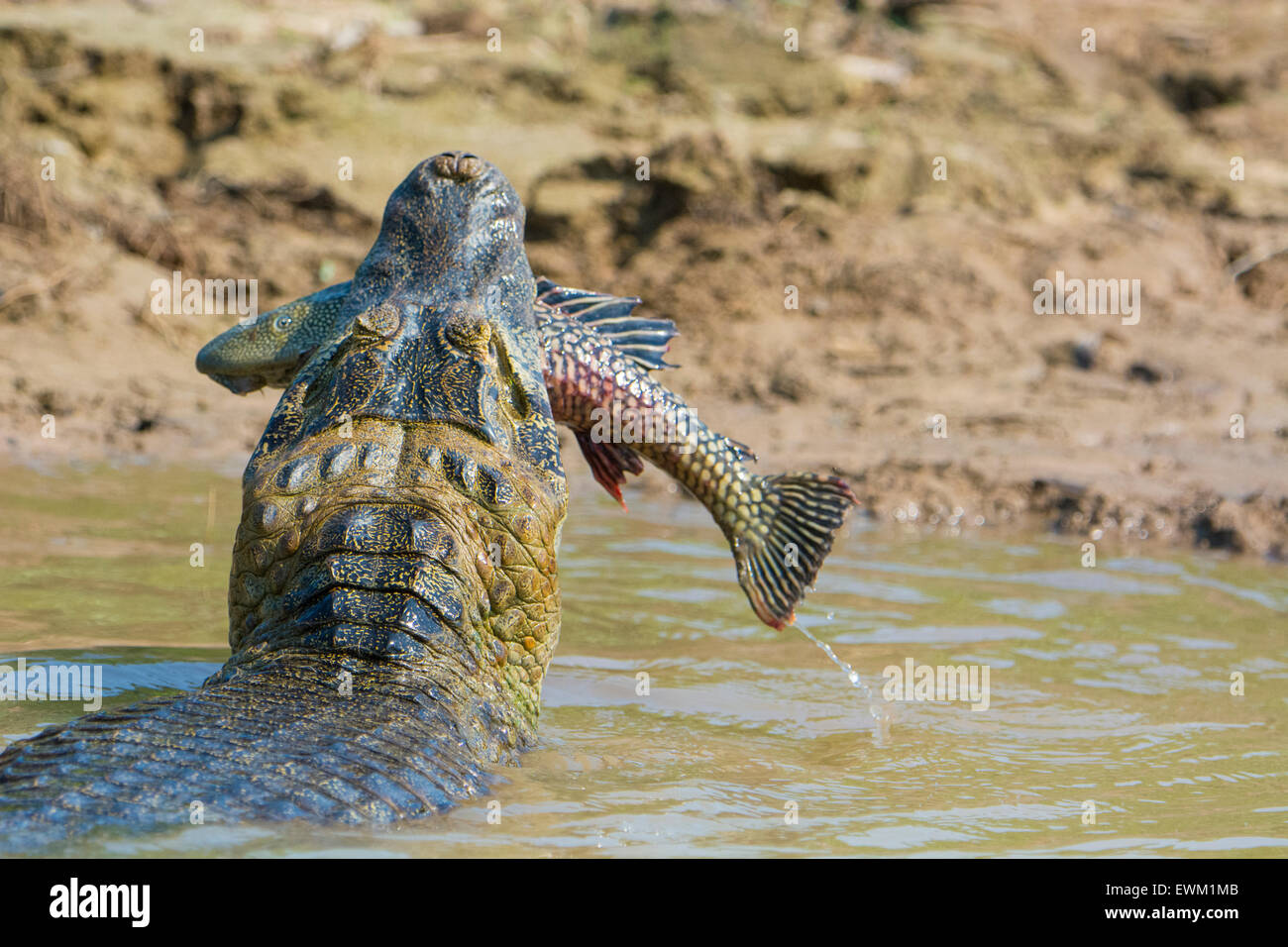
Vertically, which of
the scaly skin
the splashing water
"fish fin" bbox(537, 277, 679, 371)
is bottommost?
the splashing water

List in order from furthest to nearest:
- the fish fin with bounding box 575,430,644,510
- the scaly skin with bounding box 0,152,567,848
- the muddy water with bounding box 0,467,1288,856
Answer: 1. the fish fin with bounding box 575,430,644,510
2. the muddy water with bounding box 0,467,1288,856
3. the scaly skin with bounding box 0,152,567,848

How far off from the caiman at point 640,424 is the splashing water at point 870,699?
397mm

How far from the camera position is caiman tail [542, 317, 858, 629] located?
4.11 meters

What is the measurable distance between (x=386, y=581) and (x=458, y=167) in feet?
3.97

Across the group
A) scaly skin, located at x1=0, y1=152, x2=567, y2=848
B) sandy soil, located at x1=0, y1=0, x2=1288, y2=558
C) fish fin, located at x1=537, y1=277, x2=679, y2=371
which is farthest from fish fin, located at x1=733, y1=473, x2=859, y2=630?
sandy soil, located at x1=0, y1=0, x2=1288, y2=558

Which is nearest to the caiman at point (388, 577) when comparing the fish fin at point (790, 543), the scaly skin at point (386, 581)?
the scaly skin at point (386, 581)

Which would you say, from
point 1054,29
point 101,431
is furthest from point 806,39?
point 101,431

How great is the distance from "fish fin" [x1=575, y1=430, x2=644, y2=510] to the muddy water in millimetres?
635

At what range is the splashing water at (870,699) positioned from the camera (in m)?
4.09

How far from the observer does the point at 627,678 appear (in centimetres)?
455

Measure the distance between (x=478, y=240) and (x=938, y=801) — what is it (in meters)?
1.79

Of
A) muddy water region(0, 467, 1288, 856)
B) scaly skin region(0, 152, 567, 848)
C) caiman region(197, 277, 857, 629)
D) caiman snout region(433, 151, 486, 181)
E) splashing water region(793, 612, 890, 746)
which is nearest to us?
scaly skin region(0, 152, 567, 848)

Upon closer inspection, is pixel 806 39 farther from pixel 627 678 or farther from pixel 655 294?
pixel 627 678

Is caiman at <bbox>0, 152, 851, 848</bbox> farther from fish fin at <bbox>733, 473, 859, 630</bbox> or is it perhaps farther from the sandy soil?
the sandy soil
